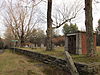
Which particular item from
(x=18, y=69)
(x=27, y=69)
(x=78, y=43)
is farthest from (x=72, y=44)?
(x=18, y=69)

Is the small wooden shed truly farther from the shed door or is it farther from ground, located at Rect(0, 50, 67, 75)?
ground, located at Rect(0, 50, 67, 75)

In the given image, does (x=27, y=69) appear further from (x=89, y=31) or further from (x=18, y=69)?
(x=89, y=31)

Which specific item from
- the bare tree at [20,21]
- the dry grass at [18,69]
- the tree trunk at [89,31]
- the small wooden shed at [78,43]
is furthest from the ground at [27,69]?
the bare tree at [20,21]

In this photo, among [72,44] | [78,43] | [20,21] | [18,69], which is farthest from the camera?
[20,21]

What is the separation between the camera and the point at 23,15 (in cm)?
2377

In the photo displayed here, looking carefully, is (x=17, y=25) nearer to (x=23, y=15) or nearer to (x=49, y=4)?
(x=23, y=15)

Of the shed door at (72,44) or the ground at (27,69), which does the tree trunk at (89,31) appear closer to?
the ground at (27,69)

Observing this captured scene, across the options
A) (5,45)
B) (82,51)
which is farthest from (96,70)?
(5,45)

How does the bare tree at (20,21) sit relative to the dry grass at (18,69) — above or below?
above

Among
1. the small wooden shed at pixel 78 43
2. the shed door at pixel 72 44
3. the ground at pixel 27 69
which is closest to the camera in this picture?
the ground at pixel 27 69

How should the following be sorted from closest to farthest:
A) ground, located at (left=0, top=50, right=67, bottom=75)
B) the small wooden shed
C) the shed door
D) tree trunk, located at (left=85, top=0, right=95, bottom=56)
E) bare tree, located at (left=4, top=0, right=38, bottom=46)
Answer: ground, located at (left=0, top=50, right=67, bottom=75) < tree trunk, located at (left=85, top=0, right=95, bottom=56) < the small wooden shed < the shed door < bare tree, located at (left=4, top=0, right=38, bottom=46)

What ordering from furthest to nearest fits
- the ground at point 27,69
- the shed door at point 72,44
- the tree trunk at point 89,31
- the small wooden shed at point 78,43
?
1. the shed door at point 72,44
2. the small wooden shed at point 78,43
3. the tree trunk at point 89,31
4. the ground at point 27,69

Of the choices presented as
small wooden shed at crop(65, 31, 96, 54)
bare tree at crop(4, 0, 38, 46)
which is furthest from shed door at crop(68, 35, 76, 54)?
bare tree at crop(4, 0, 38, 46)

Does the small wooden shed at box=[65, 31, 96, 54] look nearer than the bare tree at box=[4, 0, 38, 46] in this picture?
Yes
